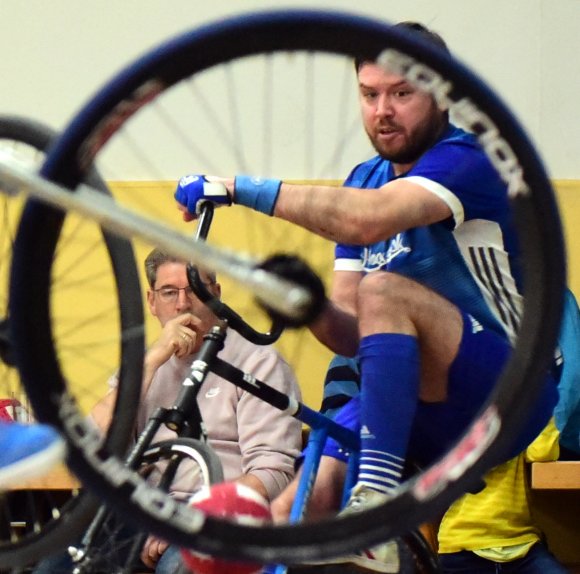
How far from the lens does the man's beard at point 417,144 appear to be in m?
1.47

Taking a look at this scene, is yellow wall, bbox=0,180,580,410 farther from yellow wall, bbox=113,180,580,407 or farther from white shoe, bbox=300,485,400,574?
white shoe, bbox=300,485,400,574

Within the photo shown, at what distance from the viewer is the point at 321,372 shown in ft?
7.04

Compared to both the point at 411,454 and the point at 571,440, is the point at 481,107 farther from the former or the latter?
the point at 571,440

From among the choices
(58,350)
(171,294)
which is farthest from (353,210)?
(171,294)

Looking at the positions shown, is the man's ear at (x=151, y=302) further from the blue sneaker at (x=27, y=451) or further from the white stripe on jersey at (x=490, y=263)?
the blue sneaker at (x=27, y=451)

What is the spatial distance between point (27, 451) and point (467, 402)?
0.60 metres

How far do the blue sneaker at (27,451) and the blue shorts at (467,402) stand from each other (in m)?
0.52

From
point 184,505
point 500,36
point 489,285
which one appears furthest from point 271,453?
point 500,36

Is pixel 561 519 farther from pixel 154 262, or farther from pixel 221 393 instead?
pixel 154 262

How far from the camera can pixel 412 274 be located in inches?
55.6

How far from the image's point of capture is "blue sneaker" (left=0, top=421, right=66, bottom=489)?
0.91 metres

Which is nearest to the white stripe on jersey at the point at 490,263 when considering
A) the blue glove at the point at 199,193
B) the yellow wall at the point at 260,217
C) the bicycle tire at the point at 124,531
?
the yellow wall at the point at 260,217

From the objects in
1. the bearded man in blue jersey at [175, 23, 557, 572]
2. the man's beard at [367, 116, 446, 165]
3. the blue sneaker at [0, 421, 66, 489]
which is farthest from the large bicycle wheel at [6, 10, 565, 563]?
the man's beard at [367, 116, 446, 165]

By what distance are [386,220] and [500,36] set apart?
1256 mm
